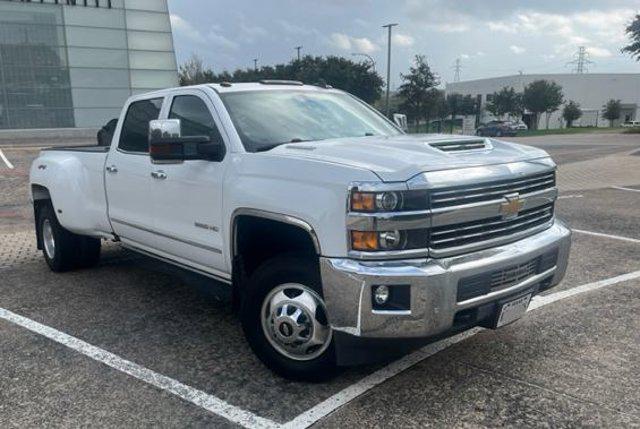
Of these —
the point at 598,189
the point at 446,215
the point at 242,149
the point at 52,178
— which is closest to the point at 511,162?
the point at 446,215

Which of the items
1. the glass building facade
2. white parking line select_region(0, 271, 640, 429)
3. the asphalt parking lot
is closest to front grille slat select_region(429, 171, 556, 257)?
the asphalt parking lot

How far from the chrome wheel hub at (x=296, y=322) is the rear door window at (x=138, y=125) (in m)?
2.15

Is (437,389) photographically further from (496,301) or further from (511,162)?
(511,162)

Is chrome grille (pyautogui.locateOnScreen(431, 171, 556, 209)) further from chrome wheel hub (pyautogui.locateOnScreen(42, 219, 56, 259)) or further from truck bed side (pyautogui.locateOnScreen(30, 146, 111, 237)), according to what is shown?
chrome wheel hub (pyautogui.locateOnScreen(42, 219, 56, 259))

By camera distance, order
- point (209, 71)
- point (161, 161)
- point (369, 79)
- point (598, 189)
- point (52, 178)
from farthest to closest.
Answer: point (209, 71) < point (369, 79) < point (598, 189) < point (52, 178) < point (161, 161)

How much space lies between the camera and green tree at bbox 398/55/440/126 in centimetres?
4972

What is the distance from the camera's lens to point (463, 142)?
3.90 metres

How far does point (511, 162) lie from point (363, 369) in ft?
Result: 5.36

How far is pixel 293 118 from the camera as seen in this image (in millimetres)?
4480

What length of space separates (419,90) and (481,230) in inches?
1907

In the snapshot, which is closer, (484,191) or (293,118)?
(484,191)

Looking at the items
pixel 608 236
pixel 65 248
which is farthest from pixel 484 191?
pixel 608 236

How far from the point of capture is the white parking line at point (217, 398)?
331 cm

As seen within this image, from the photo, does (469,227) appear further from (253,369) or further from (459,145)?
(253,369)
